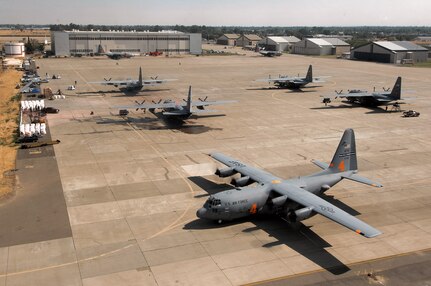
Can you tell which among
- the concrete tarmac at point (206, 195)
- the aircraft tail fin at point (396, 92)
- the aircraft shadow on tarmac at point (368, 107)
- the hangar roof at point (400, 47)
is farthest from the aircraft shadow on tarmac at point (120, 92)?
the hangar roof at point (400, 47)

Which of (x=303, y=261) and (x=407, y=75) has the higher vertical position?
(x=407, y=75)

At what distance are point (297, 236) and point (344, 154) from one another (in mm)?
10303

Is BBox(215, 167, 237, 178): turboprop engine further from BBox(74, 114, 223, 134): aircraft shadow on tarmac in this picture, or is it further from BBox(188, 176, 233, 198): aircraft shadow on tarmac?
BBox(74, 114, 223, 134): aircraft shadow on tarmac

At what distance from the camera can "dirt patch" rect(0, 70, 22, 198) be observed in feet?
146

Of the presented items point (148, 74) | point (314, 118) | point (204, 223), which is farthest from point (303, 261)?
point (148, 74)

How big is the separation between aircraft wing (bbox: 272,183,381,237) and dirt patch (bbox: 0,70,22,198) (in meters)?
27.4

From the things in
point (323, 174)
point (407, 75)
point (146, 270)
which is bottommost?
point (146, 270)

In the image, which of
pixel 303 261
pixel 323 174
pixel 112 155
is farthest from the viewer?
pixel 112 155

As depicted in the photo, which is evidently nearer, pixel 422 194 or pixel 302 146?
pixel 422 194

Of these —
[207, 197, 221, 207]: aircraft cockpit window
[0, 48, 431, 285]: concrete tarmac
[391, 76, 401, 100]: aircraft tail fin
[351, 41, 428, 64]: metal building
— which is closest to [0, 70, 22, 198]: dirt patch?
[0, 48, 431, 285]: concrete tarmac

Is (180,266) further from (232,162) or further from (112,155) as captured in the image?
(112,155)

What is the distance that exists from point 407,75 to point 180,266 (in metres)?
131

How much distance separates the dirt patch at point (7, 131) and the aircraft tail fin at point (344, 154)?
3222 cm

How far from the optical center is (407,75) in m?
138
